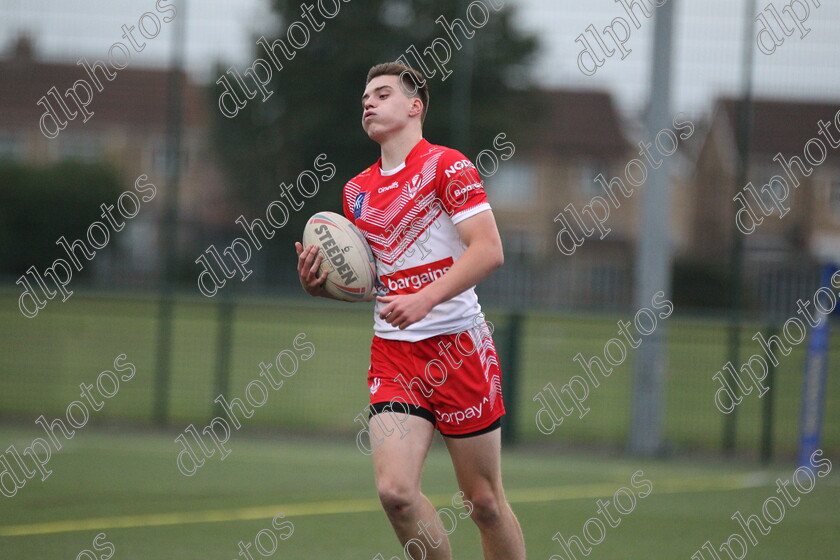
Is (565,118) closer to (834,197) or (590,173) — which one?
(834,197)

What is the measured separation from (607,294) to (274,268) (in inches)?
201

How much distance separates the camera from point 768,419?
1072cm

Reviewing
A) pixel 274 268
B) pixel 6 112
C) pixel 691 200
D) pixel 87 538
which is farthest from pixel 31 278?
pixel 691 200

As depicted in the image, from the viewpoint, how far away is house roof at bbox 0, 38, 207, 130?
13.5 meters

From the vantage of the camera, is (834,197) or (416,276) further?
(834,197)

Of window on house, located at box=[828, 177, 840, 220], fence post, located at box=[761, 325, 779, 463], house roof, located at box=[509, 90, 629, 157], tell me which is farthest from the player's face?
house roof, located at box=[509, 90, 629, 157]

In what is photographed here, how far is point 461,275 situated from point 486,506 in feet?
3.13

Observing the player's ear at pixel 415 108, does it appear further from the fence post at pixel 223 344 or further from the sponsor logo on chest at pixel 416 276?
the fence post at pixel 223 344

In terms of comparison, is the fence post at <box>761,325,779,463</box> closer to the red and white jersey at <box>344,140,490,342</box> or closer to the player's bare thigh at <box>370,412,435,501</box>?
the red and white jersey at <box>344,140,490,342</box>

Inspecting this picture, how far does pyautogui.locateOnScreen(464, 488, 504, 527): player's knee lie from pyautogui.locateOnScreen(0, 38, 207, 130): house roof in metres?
9.23

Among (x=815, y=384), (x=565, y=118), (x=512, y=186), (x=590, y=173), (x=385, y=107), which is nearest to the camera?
(x=385, y=107)

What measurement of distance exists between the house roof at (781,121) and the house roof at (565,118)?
9.11 ft

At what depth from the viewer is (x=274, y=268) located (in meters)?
13.1

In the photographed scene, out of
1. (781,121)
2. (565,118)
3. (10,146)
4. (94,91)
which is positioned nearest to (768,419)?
(781,121)
